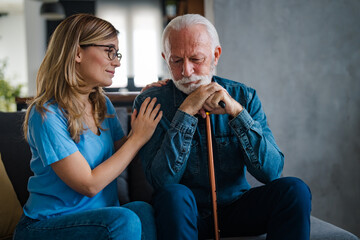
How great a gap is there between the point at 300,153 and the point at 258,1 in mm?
1007

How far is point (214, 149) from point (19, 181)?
0.93m

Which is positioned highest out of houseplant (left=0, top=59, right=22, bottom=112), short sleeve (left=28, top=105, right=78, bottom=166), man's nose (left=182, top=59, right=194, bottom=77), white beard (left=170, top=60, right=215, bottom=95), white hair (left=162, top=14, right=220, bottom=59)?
white hair (left=162, top=14, right=220, bottom=59)

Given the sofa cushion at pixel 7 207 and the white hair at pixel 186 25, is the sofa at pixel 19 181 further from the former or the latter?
the white hair at pixel 186 25

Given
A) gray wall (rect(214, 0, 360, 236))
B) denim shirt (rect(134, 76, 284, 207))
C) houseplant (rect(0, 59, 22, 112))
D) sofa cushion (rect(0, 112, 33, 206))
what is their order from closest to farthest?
denim shirt (rect(134, 76, 284, 207)) → sofa cushion (rect(0, 112, 33, 206)) → gray wall (rect(214, 0, 360, 236)) → houseplant (rect(0, 59, 22, 112))

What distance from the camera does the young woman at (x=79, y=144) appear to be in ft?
3.76

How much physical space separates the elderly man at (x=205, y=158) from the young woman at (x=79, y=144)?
0.37 feet

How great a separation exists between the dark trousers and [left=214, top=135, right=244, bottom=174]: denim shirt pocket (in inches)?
6.4

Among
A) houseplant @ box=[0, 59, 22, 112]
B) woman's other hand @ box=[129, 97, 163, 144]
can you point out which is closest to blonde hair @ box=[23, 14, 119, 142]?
woman's other hand @ box=[129, 97, 163, 144]

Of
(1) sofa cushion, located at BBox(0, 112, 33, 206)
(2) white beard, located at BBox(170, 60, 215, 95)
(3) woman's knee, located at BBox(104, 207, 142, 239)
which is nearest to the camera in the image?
(3) woman's knee, located at BBox(104, 207, 142, 239)

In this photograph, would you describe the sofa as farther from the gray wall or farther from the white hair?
the gray wall

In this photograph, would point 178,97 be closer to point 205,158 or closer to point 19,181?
point 205,158

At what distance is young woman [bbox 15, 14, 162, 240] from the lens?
1.15 metres

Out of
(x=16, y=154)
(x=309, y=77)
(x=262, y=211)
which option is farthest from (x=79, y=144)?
(x=309, y=77)

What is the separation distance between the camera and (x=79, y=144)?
1275 millimetres
